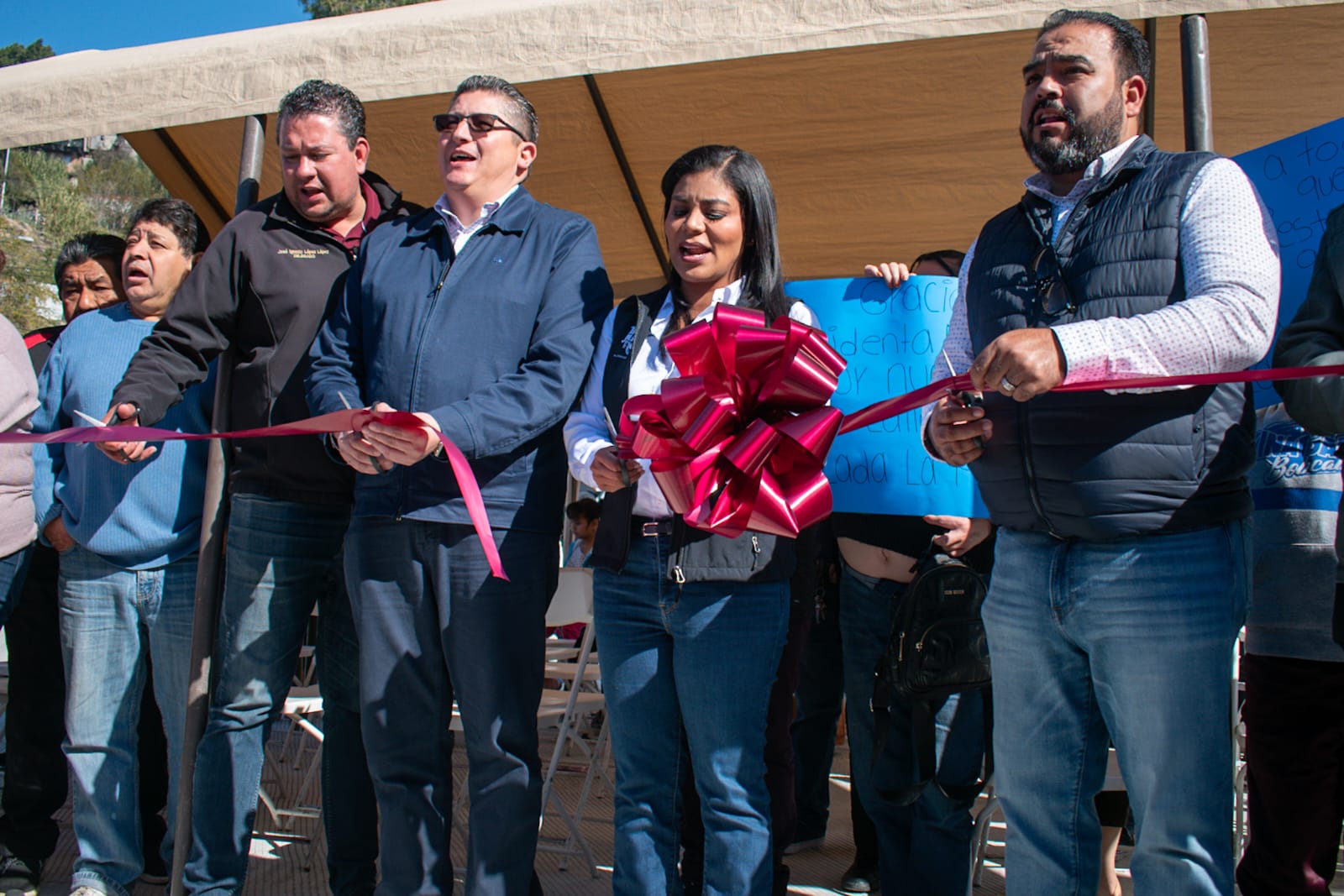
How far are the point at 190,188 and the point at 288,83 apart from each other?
164cm

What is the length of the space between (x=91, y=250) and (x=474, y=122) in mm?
2110

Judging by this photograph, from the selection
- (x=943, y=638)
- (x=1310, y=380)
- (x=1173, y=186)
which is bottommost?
(x=943, y=638)

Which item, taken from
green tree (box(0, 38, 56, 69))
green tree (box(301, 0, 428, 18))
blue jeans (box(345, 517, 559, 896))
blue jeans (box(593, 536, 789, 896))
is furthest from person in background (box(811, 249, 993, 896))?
green tree (box(0, 38, 56, 69))

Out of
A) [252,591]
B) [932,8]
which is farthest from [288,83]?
Answer: [932,8]

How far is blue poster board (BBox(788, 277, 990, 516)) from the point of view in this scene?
2689 millimetres

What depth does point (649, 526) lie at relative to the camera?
95.2 inches

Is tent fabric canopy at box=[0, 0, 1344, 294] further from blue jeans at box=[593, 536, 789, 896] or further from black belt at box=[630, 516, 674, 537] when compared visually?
blue jeans at box=[593, 536, 789, 896]

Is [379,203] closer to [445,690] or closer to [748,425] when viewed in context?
[445,690]

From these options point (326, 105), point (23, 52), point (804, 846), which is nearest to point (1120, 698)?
point (804, 846)

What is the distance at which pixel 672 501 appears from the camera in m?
2.14

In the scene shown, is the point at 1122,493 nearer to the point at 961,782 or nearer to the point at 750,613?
the point at 750,613

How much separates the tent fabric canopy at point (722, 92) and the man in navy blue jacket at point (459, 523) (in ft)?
2.13

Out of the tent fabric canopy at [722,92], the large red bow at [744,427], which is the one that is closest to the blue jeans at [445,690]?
the large red bow at [744,427]

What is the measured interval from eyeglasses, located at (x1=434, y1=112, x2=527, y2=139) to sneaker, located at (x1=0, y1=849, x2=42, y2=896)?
2.74 metres
